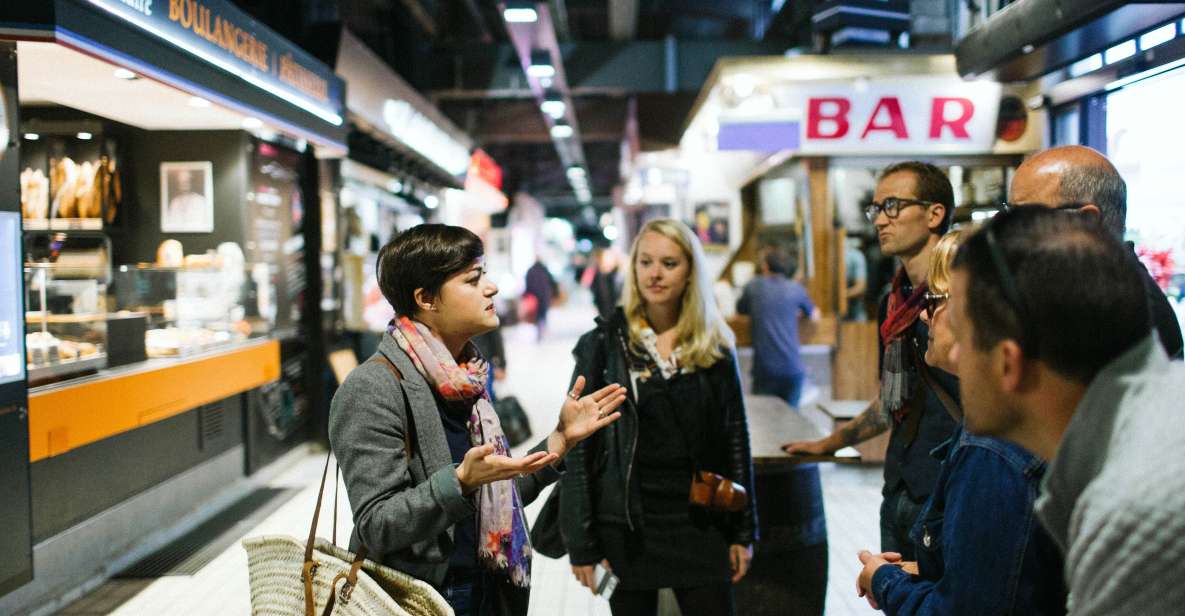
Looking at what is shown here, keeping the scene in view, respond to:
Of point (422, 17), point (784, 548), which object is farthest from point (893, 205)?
point (422, 17)

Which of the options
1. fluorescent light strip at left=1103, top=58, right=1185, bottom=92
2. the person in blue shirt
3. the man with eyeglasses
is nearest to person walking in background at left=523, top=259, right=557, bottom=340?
fluorescent light strip at left=1103, top=58, right=1185, bottom=92

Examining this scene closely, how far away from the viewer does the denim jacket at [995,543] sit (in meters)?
1.21

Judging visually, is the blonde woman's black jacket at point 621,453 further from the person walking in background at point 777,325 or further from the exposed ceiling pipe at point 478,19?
the exposed ceiling pipe at point 478,19

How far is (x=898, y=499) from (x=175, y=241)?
5.55 meters

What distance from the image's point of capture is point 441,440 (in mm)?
1825

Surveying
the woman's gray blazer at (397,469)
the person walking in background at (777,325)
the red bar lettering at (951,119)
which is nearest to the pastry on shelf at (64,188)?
the woman's gray blazer at (397,469)

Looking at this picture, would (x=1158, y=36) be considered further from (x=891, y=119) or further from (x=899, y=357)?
(x=899, y=357)

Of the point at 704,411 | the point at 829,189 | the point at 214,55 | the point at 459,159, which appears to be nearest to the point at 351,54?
the point at 214,55

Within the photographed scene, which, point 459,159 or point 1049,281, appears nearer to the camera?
point 1049,281

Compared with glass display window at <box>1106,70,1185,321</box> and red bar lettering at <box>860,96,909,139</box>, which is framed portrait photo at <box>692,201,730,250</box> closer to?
red bar lettering at <box>860,96,909,139</box>

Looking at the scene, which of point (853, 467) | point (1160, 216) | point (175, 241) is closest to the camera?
point (1160, 216)

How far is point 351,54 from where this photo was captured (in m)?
7.75

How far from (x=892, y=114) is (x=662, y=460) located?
18.0ft

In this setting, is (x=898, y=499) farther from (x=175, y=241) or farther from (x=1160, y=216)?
(x=175, y=241)
